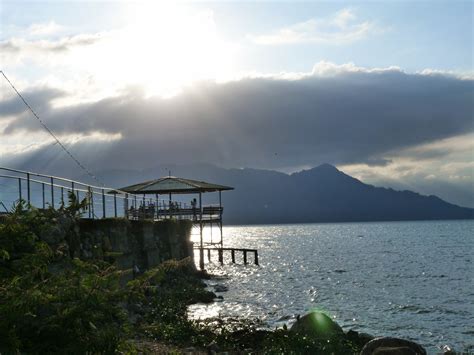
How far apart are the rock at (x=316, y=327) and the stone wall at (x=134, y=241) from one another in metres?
6.52

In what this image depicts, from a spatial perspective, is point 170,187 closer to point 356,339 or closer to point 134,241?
point 134,241

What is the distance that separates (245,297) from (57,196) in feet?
58.9

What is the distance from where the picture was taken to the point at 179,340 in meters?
17.3

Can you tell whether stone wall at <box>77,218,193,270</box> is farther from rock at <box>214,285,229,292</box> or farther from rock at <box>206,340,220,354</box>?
rock at <box>206,340,220,354</box>

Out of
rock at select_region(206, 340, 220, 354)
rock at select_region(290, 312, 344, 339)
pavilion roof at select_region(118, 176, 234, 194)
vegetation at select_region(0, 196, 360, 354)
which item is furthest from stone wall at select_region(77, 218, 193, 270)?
rock at select_region(290, 312, 344, 339)

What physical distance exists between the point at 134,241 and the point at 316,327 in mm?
10669

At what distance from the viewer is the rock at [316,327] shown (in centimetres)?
1684

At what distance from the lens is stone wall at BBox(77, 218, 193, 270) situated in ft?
55.8

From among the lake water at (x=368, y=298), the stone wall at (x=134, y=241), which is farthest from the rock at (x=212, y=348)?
the lake water at (x=368, y=298)

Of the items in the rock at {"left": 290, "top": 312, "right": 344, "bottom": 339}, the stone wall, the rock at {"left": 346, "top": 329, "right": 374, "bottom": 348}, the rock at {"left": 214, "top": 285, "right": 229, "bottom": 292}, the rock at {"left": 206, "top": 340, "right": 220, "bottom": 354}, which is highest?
the stone wall

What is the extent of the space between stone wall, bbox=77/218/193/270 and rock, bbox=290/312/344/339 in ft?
21.4

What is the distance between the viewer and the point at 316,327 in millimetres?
17453

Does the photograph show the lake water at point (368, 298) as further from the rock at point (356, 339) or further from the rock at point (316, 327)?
the rock at point (316, 327)

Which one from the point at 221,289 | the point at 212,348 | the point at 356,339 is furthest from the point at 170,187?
the point at 212,348
